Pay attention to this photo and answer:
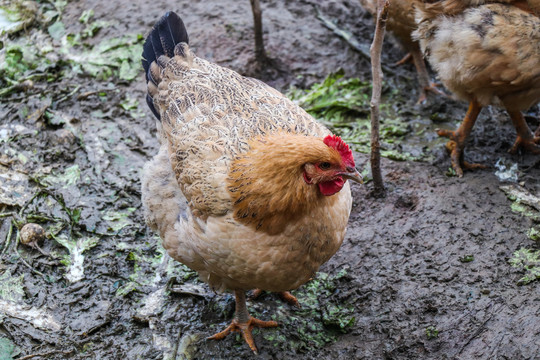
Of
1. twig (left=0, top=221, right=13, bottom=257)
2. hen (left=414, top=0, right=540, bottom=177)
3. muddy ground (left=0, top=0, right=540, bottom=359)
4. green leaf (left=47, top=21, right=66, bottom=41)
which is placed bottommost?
muddy ground (left=0, top=0, right=540, bottom=359)

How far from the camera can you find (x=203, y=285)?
4520 millimetres

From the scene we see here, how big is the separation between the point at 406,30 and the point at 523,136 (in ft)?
5.63

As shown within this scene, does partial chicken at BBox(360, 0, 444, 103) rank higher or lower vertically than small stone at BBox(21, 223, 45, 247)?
higher

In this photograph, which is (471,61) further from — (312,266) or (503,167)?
(312,266)

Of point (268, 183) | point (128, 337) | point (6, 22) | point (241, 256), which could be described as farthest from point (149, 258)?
point (6, 22)

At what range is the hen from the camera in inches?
172

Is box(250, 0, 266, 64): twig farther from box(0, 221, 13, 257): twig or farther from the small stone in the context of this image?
box(0, 221, 13, 257): twig

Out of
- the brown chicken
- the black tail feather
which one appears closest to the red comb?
Result: the brown chicken

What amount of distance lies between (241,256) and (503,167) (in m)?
3.07

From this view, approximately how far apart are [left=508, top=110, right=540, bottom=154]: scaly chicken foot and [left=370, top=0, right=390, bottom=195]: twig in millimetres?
1425

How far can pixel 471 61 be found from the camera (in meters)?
4.54

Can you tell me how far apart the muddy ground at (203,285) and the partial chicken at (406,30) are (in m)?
0.20

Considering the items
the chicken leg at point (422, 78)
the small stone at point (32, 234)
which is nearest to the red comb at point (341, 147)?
the small stone at point (32, 234)

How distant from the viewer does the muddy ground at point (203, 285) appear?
154 inches
